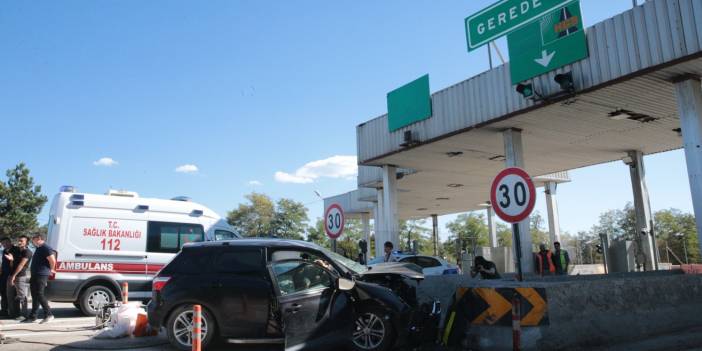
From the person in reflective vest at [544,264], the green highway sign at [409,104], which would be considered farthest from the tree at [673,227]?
the green highway sign at [409,104]

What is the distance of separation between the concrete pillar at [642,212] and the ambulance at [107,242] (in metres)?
13.3

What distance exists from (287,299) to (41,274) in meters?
6.62

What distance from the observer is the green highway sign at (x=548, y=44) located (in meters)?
11.0

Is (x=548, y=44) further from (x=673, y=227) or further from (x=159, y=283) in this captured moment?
(x=673, y=227)

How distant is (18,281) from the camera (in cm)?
1073

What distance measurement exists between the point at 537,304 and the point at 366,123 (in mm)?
11404

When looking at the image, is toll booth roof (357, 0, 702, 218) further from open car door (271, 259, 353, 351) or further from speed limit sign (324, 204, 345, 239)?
open car door (271, 259, 353, 351)

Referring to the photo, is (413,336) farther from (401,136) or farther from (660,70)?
(401,136)

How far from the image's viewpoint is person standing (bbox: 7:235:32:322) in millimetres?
10711

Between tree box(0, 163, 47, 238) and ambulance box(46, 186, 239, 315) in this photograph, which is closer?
ambulance box(46, 186, 239, 315)

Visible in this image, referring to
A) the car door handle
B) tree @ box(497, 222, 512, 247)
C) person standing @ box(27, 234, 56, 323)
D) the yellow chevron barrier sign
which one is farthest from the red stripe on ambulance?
tree @ box(497, 222, 512, 247)

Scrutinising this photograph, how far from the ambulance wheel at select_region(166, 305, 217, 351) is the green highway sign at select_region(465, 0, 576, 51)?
391 inches

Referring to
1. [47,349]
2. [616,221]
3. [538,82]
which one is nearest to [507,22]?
[538,82]

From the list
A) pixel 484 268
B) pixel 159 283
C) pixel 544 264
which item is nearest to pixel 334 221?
pixel 484 268
